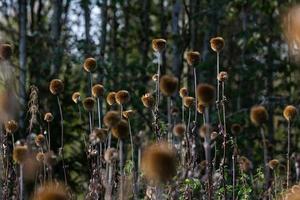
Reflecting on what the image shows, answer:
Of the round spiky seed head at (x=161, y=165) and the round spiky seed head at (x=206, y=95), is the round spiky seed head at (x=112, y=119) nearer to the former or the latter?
the round spiky seed head at (x=206, y=95)

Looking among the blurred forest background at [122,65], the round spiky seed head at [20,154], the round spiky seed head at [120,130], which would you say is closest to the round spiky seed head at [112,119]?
the round spiky seed head at [120,130]

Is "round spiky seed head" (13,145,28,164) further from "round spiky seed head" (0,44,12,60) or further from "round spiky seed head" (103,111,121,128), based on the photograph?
"round spiky seed head" (0,44,12,60)

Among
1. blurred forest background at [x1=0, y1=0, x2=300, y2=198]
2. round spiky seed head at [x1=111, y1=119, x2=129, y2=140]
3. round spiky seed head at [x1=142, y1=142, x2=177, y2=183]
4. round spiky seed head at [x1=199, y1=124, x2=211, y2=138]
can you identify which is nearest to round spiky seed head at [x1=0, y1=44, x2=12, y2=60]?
round spiky seed head at [x1=199, y1=124, x2=211, y2=138]

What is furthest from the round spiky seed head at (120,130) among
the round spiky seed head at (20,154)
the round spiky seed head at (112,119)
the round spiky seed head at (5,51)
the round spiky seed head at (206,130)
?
the round spiky seed head at (5,51)

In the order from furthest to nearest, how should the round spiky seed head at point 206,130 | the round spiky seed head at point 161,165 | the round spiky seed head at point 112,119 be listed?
the round spiky seed head at point 112,119 < the round spiky seed head at point 206,130 < the round spiky seed head at point 161,165

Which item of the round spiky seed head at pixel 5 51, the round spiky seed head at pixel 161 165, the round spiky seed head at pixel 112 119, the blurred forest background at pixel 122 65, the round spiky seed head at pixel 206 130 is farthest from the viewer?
the blurred forest background at pixel 122 65

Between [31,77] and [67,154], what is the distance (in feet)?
4.74

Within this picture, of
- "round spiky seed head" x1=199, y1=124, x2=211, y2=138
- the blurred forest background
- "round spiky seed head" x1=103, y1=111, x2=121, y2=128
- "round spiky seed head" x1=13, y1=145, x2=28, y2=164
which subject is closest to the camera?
"round spiky seed head" x1=199, y1=124, x2=211, y2=138

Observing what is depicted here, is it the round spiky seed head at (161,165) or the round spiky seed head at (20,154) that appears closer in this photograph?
the round spiky seed head at (161,165)

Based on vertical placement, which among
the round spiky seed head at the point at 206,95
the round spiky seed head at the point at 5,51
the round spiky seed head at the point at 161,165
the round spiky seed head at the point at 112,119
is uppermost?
the round spiky seed head at the point at 5,51

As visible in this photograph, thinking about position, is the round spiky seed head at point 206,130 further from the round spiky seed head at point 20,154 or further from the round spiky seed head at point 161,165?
the round spiky seed head at point 20,154

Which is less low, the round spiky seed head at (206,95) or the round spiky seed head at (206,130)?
the round spiky seed head at (206,95)

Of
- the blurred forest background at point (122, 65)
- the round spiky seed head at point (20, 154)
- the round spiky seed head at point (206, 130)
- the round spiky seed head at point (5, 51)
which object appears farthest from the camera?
the blurred forest background at point (122, 65)

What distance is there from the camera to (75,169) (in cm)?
1156
